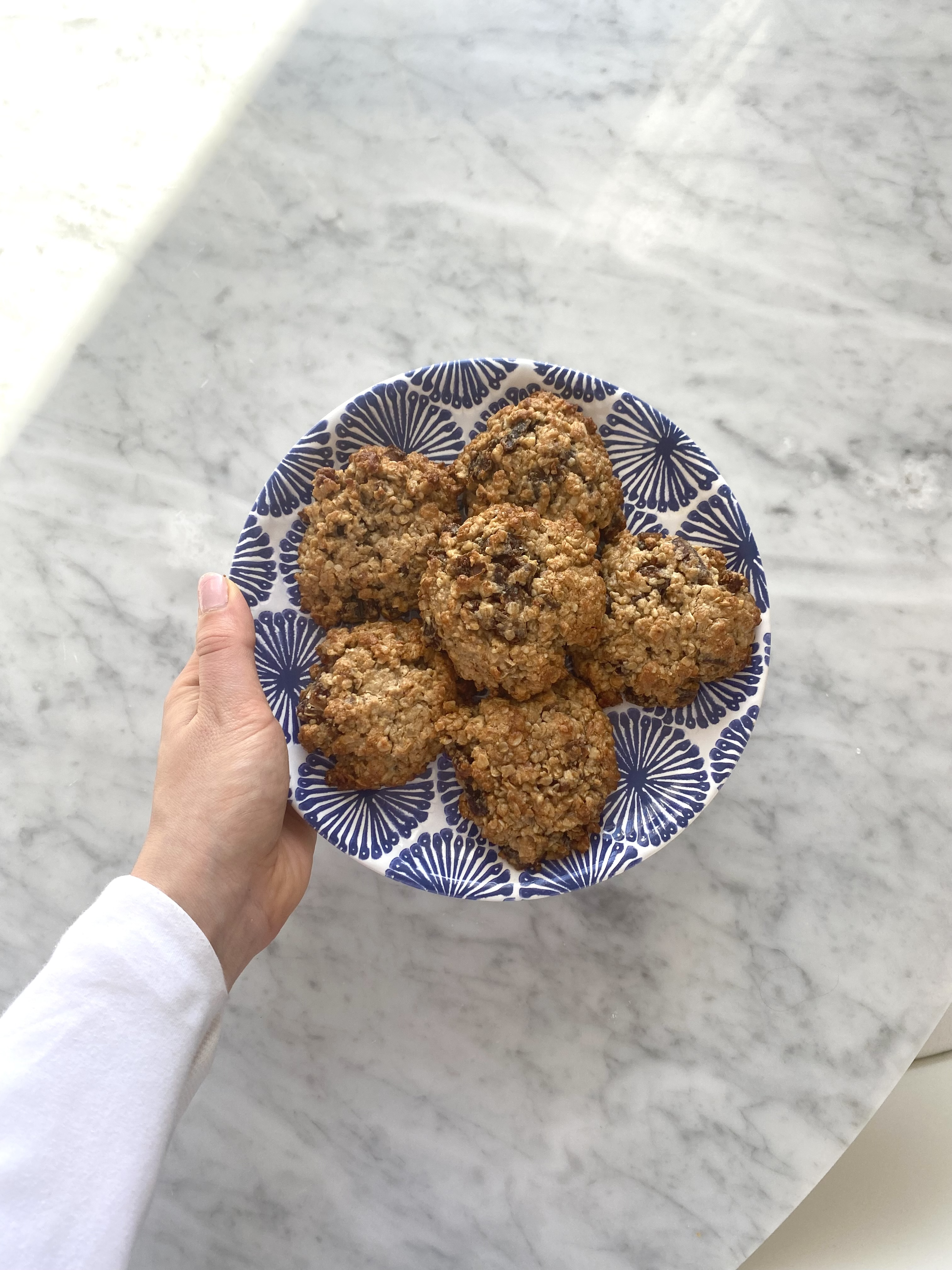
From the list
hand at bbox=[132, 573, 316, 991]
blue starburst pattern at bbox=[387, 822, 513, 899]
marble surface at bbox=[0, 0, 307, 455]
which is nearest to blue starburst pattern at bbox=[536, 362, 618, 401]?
hand at bbox=[132, 573, 316, 991]

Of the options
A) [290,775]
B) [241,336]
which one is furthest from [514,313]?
[290,775]

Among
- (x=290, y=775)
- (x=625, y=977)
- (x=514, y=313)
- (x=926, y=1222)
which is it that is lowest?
(x=926, y=1222)

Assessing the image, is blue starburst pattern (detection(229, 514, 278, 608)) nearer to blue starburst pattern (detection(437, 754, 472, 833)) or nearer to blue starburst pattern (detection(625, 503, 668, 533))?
blue starburst pattern (detection(437, 754, 472, 833))

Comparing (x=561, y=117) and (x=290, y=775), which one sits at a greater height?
(x=561, y=117)

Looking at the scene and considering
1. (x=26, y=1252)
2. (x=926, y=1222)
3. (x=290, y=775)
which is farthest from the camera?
(x=926, y=1222)

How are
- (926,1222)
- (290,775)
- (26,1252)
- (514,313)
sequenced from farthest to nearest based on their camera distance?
1. (514,313)
2. (926,1222)
3. (290,775)
4. (26,1252)

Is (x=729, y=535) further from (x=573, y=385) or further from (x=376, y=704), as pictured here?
(x=376, y=704)

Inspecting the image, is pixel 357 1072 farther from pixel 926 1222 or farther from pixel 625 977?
pixel 926 1222

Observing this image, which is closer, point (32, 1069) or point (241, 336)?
point (32, 1069)
